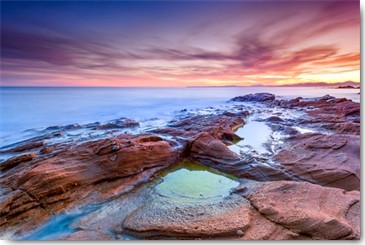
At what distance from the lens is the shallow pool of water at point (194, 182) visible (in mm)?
4000

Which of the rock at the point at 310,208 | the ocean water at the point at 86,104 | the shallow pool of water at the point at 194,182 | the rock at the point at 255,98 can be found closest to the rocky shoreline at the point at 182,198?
the rock at the point at 310,208

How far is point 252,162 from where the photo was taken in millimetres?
4980

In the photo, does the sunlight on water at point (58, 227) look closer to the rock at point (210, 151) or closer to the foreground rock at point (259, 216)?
the foreground rock at point (259, 216)

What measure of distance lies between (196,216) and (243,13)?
10.4 feet

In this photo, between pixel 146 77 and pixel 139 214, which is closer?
pixel 139 214

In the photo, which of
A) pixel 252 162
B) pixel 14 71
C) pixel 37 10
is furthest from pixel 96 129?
pixel 252 162

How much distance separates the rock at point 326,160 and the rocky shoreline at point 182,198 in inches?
0.6

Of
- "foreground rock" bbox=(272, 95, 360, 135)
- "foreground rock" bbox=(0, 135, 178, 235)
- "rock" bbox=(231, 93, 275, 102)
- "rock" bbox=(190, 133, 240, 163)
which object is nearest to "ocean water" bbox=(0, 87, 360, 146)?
"foreground rock" bbox=(272, 95, 360, 135)

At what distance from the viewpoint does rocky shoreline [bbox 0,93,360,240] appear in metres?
3.06

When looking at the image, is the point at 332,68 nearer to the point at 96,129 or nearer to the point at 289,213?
the point at 289,213

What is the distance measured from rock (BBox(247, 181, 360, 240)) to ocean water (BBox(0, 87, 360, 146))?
313 cm

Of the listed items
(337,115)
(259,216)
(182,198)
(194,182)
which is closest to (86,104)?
(194,182)

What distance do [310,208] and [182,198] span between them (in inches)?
67.9

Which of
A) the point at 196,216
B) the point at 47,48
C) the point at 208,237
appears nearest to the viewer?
the point at 208,237
